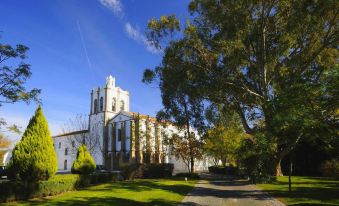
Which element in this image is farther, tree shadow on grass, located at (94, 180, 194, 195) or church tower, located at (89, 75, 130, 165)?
church tower, located at (89, 75, 130, 165)

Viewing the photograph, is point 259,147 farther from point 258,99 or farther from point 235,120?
point 235,120

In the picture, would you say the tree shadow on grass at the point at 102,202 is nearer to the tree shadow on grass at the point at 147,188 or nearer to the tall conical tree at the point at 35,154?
the tall conical tree at the point at 35,154

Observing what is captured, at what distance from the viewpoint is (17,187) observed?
15.9m

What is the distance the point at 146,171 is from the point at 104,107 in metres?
A: 33.5

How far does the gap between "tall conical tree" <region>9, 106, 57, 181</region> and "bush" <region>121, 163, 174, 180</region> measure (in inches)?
621

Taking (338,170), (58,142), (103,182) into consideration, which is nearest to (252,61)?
(338,170)

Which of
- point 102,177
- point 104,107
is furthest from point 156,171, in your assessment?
point 104,107

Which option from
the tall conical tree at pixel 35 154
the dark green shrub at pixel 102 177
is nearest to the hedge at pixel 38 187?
the tall conical tree at pixel 35 154

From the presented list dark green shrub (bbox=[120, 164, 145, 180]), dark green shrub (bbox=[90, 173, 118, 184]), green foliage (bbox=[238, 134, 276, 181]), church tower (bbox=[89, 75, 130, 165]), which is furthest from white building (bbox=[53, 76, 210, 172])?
green foliage (bbox=[238, 134, 276, 181])

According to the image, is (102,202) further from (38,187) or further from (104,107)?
(104,107)

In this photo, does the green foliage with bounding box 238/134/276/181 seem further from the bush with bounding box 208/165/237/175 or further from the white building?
the white building

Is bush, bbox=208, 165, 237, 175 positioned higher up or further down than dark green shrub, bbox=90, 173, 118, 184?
higher up

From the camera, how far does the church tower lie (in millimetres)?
66250

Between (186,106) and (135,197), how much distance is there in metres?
20.6
